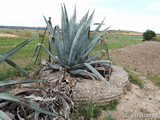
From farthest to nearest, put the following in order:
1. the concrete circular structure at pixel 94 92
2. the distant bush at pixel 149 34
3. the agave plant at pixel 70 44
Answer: the distant bush at pixel 149 34 < the agave plant at pixel 70 44 < the concrete circular structure at pixel 94 92

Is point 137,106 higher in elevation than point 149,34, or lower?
lower

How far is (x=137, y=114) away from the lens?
2.59 m

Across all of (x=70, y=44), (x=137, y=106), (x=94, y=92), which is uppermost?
(x=70, y=44)

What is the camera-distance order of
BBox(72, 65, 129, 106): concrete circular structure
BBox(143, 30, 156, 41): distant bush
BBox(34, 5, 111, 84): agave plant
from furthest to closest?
BBox(143, 30, 156, 41): distant bush
BBox(34, 5, 111, 84): agave plant
BBox(72, 65, 129, 106): concrete circular structure

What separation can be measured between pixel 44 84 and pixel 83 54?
104 cm

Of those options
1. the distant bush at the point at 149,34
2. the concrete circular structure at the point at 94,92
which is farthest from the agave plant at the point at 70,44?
the distant bush at the point at 149,34

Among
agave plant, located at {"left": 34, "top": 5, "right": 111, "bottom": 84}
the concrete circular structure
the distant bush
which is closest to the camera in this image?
the concrete circular structure

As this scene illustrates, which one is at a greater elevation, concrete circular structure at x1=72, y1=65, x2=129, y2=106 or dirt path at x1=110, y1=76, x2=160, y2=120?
concrete circular structure at x1=72, y1=65, x2=129, y2=106

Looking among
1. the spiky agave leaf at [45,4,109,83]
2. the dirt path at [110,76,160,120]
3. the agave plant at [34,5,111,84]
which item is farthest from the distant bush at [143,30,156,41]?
the spiky agave leaf at [45,4,109,83]

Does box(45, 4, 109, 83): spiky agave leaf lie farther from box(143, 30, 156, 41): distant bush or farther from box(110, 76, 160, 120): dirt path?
box(143, 30, 156, 41): distant bush

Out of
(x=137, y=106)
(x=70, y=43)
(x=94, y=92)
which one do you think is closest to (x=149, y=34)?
(x=137, y=106)

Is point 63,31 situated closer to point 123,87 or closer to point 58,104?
point 58,104

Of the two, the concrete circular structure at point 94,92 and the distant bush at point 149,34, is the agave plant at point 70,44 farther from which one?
the distant bush at point 149,34

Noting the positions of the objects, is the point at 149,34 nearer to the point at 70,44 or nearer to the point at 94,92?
the point at 70,44
